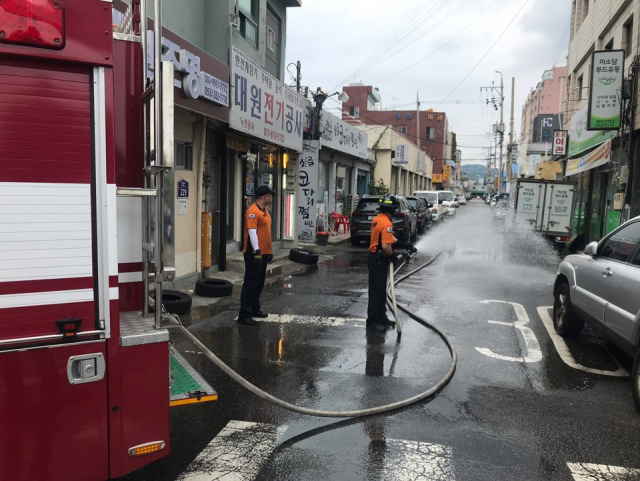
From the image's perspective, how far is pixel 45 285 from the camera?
2604 mm

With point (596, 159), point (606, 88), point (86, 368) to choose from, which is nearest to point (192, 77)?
point (86, 368)

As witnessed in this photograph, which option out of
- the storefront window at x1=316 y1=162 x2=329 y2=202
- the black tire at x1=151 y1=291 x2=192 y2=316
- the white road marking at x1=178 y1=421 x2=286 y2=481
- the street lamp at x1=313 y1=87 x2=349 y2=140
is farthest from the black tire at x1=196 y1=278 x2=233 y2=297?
the storefront window at x1=316 y1=162 x2=329 y2=202

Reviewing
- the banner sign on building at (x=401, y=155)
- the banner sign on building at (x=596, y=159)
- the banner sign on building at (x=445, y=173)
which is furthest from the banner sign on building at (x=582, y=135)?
the banner sign on building at (x=445, y=173)

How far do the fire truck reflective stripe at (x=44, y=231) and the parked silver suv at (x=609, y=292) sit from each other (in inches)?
186

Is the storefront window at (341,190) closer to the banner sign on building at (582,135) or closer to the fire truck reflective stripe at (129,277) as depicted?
the banner sign on building at (582,135)

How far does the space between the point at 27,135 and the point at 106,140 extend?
356 millimetres

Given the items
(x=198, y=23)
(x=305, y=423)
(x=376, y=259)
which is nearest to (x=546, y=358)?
(x=376, y=259)

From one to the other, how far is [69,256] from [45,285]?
7.0 inches

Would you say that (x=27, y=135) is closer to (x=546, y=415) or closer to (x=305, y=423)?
(x=305, y=423)

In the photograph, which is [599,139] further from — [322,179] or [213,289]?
[213,289]

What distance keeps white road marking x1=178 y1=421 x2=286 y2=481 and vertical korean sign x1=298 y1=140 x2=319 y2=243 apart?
45.0ft

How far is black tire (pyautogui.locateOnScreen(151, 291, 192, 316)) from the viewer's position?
26.0ft

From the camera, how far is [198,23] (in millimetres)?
11234

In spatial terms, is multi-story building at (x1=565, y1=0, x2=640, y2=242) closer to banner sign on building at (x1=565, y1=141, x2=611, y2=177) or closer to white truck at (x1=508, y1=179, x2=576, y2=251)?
banner sign on building at (x1=565, y1=141, x2=611, y2=177)
